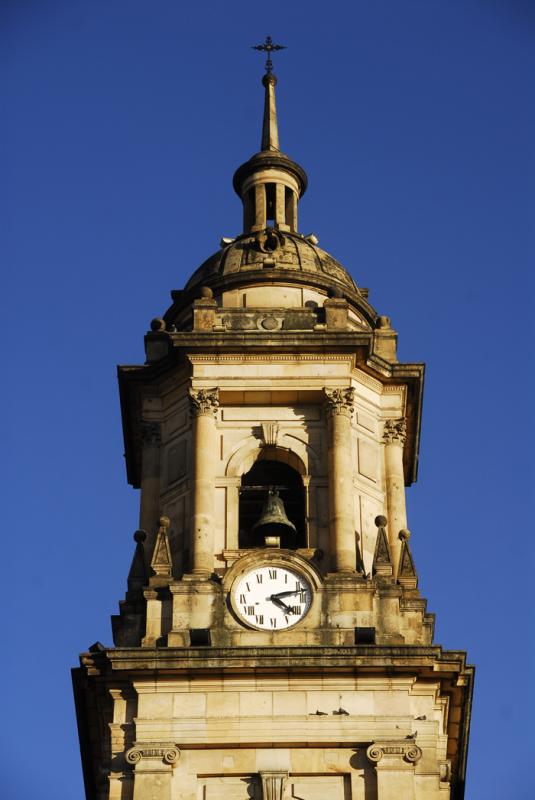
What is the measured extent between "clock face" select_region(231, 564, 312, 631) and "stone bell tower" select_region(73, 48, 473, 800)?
37mm

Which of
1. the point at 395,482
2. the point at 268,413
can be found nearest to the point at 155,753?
the point at 268,413

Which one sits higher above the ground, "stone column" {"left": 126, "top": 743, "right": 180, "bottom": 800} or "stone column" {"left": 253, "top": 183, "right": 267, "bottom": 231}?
"stone column" {"left": 253, "top": 183, "right": 267, "bottom": 231}

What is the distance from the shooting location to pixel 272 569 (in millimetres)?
45125

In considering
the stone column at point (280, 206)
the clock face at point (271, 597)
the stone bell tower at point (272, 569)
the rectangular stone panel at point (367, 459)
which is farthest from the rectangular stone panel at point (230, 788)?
the stone column at point (280, 206)

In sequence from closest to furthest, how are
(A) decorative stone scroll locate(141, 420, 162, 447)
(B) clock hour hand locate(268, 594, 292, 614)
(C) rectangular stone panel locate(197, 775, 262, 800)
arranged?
1. (C) rectangular stone panel locate(197, 775, 262, 800)
2. (B) clock hour hand locate(268, 594, 292, 614)
3. (A) decorative stone scroll locate(141, 420, 162, 447)

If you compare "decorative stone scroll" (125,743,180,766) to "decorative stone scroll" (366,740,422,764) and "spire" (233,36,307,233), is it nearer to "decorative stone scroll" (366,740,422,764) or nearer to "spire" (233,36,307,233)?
"decorative stone scroll" (366,740,422,764)

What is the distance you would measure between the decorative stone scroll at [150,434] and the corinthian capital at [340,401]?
3618 millimetres

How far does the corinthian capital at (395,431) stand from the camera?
49.4 meters

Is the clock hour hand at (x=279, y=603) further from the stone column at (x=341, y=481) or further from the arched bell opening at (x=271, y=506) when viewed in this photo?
the arched bell opening at (x=271, y=506)

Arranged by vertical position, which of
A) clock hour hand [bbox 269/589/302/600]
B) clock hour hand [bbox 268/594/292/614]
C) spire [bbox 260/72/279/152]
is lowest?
clock hour hand [bbox 268/594/292/614]

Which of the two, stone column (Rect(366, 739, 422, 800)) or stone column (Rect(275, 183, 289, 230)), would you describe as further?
stone column (Rect(275, 183, 289, 230))

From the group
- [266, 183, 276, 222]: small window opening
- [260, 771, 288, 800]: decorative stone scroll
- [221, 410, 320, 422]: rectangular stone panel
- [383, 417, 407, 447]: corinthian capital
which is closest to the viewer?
[260, 771, 288, 800]: decorative stone scroll

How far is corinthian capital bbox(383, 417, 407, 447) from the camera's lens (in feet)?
162

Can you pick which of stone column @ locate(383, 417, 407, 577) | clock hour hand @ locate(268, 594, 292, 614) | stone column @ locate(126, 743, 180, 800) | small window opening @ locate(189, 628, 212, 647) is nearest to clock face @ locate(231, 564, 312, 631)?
clock hour hand @ locate(268, 594, 292, 614)
